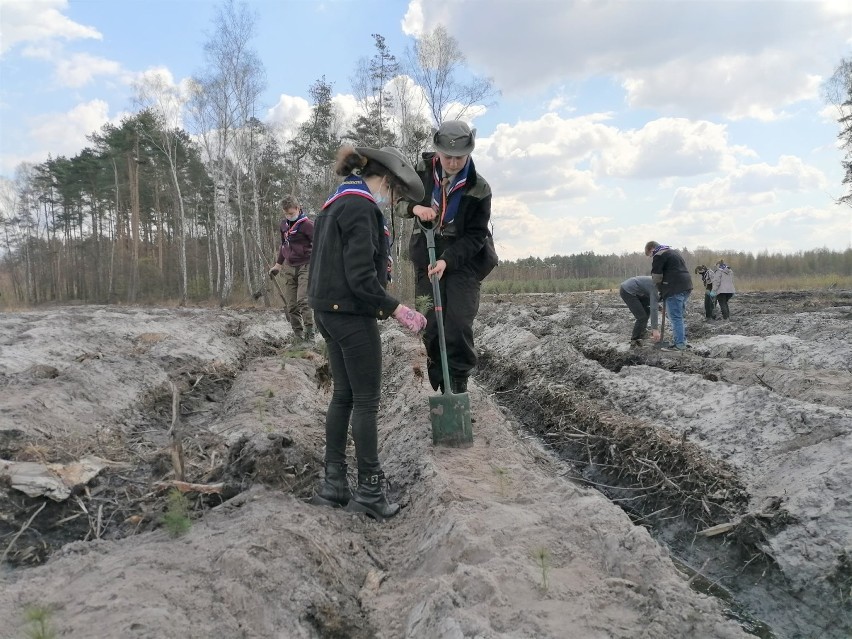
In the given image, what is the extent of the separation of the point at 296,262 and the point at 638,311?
5.75 meters

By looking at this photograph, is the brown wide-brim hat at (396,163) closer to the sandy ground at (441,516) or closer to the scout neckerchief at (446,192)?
the scout neckerchief at (446,192)

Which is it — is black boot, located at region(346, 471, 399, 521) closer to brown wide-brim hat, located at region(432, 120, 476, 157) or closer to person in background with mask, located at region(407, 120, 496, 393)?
person in background with mask, located at region(407, 120, 496, 393)

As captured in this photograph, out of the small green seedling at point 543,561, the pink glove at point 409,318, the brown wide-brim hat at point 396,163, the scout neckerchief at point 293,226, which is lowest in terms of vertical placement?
the small green seedling at point 543,561

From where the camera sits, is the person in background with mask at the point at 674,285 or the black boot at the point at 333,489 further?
the person in background with mask at the point at 674,285

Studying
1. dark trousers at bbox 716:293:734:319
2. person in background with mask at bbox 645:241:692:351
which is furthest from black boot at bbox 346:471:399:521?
dark trousers at bbox 716:293:734:319

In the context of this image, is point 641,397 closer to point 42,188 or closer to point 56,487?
point 56,487

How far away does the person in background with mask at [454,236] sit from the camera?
4.04m

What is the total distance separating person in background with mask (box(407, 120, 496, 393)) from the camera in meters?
4.04

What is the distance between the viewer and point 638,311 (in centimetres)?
971

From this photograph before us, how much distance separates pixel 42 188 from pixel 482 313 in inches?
1456

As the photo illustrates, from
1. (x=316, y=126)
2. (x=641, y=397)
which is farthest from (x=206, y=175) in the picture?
(x=641, y=397)

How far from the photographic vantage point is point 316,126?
2859 centimetres

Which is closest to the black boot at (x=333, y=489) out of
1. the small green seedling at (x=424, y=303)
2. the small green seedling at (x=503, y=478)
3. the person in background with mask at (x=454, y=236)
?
the small green seedling at (x=503, y=478)

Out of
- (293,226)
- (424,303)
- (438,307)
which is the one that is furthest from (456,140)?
(293,226)
